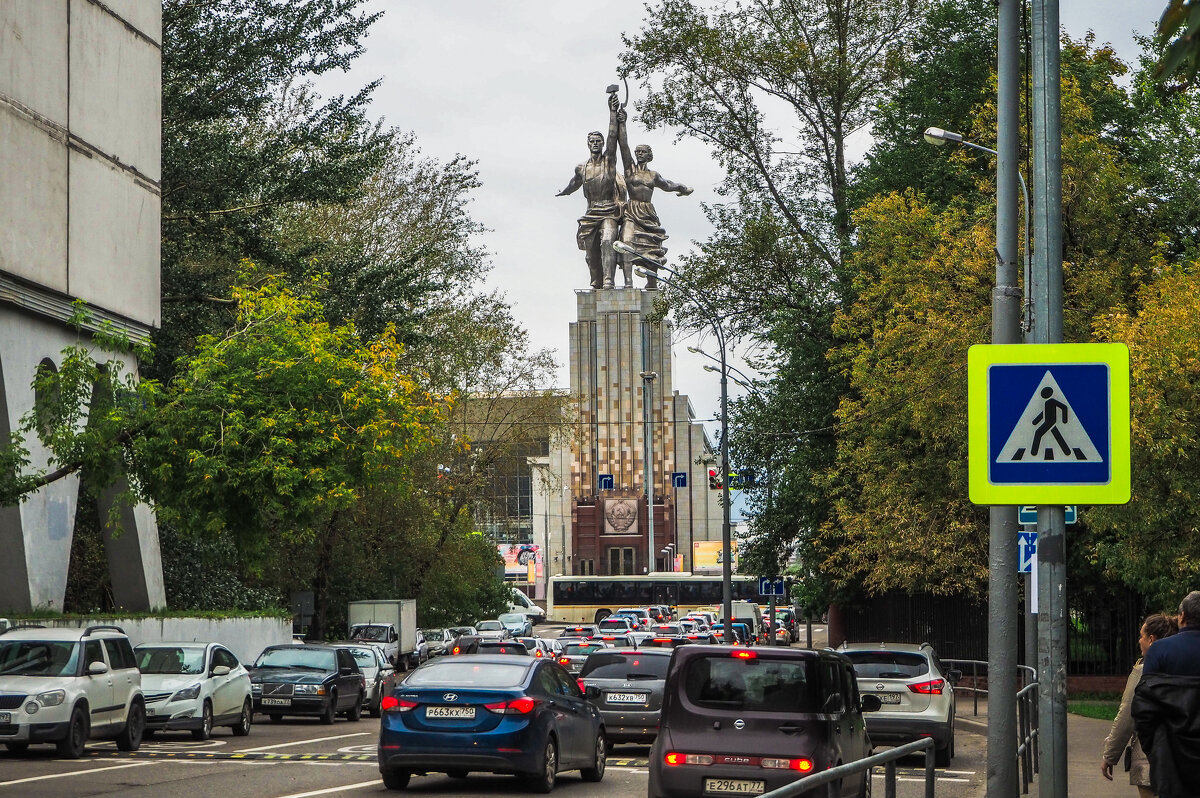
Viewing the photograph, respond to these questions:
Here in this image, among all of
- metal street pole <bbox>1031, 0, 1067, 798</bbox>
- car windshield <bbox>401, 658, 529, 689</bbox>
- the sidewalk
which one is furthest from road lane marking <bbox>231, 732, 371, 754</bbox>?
metal street pole <bbox>1031, 0, 1067, 798</bbox>

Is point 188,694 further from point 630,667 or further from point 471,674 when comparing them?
point 471,674

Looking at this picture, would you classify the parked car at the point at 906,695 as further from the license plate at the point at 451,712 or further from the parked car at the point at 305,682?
the parked car at the point at 305,682

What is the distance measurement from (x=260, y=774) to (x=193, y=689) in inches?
252

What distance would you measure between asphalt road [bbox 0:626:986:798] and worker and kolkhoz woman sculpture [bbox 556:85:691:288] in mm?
82515

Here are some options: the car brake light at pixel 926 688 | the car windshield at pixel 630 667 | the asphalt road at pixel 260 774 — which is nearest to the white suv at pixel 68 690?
the asphalt road at pixel 260 774

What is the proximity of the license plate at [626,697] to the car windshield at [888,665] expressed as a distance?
3.07 meters

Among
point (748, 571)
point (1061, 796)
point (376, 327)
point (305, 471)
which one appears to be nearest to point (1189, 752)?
point (1061, 796)

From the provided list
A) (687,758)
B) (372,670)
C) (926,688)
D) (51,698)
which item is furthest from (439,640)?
(687,758)

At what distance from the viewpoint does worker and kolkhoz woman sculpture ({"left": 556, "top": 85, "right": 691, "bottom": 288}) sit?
104938mm

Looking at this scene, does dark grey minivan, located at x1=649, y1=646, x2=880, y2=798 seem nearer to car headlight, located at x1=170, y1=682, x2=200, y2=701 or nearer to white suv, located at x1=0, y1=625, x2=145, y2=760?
white suv, located at x1=0, y1=625, x2=145, y2=760

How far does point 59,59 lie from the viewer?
28.1m

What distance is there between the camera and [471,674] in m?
16.7

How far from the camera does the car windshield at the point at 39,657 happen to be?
20.2m

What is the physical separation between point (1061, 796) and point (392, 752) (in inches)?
342
